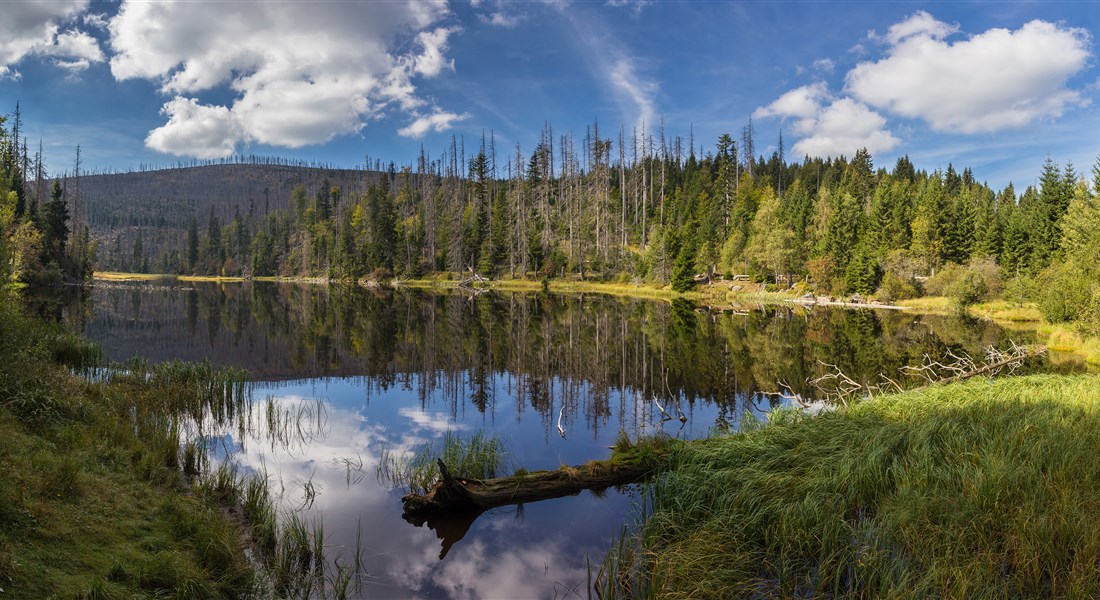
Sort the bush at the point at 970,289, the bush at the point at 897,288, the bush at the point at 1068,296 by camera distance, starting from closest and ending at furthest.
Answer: the bush at the point at 1068,296, the bush at the point at 970,289, the bush at the point at 897,288

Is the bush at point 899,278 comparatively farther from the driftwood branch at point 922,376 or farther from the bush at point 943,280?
the driftwood branch at point 922,376

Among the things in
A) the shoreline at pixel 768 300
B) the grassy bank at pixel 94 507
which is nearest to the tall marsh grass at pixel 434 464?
the grassy bank at pixel 94 507

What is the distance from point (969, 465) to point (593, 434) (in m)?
6.99

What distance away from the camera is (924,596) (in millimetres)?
4949

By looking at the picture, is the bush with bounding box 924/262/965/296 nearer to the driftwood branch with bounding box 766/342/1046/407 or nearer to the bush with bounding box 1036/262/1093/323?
the bush with bounding box 1036/262/1093/323

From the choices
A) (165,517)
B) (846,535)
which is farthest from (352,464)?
(846,535)

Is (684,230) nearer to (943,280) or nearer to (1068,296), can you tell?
(943,280)

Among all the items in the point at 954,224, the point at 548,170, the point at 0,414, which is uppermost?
the point at 548,170

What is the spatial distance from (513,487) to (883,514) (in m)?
4.94

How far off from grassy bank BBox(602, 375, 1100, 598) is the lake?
1394 mm

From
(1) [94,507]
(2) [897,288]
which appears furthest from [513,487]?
(2) [897,288]

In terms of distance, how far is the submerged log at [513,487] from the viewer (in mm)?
8164

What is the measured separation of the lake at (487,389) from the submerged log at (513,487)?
219mm

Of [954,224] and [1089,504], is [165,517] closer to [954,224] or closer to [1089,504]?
[1089,504]
